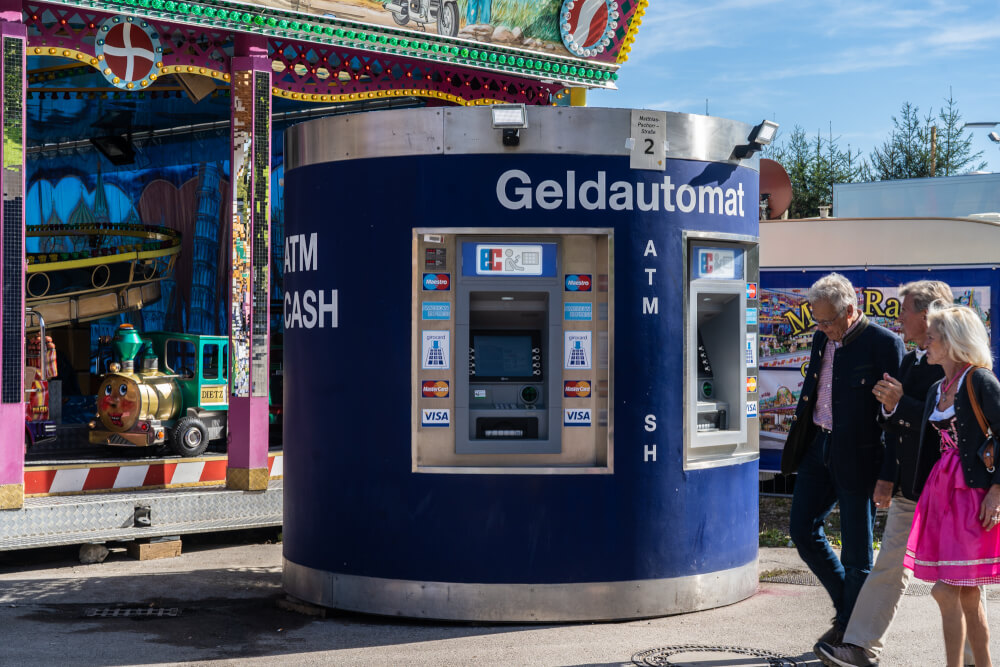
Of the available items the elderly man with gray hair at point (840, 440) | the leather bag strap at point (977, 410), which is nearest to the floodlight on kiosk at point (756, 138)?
the elderly man with gray hair at point (840, 440)

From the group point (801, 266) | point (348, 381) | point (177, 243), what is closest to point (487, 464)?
point (348, 381)

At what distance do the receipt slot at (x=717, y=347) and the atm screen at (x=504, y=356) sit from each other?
1012 mm

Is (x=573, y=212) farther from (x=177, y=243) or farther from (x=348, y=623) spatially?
A: (x=177, y=243)

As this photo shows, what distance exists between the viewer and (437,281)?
7.12 metres

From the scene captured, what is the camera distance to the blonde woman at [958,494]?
5.11 m

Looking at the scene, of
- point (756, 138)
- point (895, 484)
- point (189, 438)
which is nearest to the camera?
point (895, 484)

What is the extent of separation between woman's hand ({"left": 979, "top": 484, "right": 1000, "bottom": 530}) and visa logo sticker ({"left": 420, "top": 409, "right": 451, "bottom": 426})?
3149mm

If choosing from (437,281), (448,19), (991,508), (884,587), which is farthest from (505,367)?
(448,19)

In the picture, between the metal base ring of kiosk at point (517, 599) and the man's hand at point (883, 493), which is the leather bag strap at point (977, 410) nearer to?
the man's hand at point (883, 493)

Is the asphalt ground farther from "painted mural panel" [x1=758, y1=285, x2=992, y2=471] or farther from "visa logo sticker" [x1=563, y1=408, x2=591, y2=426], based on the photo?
"painted mural panel" [x1=758, y1=285, x2=992, y2=471]

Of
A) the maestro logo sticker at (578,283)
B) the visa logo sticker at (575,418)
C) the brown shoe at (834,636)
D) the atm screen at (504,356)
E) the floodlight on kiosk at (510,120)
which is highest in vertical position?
the floodlight on kiosk at (510,120)

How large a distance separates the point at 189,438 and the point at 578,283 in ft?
23.8

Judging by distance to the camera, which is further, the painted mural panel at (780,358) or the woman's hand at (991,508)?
the painted mural panel at (780,358)

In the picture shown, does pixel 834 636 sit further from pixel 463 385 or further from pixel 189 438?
pixel 189 438
